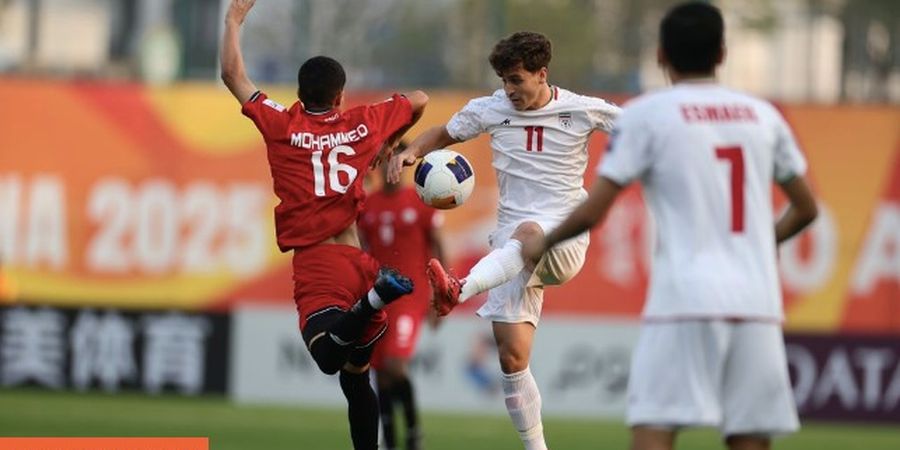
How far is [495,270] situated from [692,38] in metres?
3.10

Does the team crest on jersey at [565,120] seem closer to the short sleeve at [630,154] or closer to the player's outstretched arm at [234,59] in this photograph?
the player's outstretched arm at [234,59]

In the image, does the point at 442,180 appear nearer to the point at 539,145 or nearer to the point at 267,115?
the point at 539,145

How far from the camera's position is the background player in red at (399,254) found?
15180 millimetres

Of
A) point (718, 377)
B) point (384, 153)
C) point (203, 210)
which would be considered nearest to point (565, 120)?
point (384, 153)

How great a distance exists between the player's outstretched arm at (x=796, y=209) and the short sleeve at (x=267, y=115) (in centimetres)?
340

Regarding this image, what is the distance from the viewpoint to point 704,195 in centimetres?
725

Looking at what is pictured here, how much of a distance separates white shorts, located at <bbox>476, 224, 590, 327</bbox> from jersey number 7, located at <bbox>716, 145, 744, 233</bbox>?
3424mm

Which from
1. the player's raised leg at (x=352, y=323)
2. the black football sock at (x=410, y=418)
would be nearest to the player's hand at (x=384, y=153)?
the player's raised leg at (x=352, y=323)

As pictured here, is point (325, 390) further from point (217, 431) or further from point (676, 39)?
point (676, 39)

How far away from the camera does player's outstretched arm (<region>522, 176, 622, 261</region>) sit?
732 cm

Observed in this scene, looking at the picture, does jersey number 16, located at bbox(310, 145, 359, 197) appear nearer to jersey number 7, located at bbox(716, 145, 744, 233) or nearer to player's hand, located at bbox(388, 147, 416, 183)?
→ player's hand, located at bbox(388, 147, 416, 183)

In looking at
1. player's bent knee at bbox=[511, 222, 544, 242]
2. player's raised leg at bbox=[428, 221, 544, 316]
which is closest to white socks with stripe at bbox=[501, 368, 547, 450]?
player's raised leg at bbox=[428, 221, 544, 316]

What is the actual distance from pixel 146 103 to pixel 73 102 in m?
0.91

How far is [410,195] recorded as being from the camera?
15.9 meters
